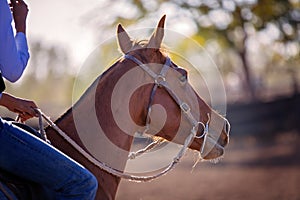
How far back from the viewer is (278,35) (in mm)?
27750

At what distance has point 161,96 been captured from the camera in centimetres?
412

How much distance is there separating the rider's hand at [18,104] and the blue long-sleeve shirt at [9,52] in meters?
0.48

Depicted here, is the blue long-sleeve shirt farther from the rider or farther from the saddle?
the saddle

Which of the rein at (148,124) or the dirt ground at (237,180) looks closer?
the rein at (148,124)

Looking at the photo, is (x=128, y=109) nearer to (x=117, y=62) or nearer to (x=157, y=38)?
(x=117, y=62)

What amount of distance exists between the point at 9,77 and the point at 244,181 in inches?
428

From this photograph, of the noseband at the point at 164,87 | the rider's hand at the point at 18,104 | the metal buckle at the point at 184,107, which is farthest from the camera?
the metal buckle at the point at 184,107

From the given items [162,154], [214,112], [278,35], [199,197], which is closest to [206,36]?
[278,35]

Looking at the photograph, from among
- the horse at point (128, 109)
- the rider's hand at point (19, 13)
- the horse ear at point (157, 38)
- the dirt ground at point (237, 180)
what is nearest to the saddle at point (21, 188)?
the horse at point (128, 109)

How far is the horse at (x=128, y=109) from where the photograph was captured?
154 inches

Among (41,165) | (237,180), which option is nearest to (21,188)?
(41,165)

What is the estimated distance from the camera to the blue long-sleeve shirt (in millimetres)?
3061

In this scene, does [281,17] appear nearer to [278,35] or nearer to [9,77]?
[278,35]

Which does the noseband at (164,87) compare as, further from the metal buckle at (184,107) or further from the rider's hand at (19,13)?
the rider's hand at (19,13)
